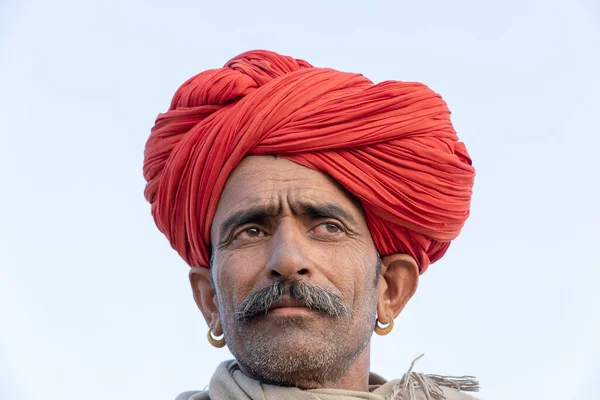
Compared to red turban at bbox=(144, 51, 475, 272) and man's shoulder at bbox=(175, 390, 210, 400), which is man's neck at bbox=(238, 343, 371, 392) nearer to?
man's shoulder at bbox=(175, 390, 210, 400)

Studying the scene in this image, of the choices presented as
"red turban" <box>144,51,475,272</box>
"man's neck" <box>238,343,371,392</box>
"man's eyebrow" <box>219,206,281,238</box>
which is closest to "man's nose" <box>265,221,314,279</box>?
"man's eyebrow" <box>219,206,281,238</box>

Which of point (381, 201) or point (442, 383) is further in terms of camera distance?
point (442, 383)

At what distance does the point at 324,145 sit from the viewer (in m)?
4.79

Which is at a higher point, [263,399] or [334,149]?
[334,149]

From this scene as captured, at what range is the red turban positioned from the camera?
4.82m

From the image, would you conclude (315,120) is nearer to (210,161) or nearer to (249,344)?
(210,161)

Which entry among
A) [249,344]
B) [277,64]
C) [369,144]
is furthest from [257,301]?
[277,64]

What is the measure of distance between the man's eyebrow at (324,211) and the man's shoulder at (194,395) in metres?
0.97

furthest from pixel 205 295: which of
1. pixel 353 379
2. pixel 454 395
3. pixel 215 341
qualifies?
pixel 454 395

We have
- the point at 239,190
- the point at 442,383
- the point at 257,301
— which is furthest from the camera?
the point at 442,383

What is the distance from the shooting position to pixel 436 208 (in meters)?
4.93

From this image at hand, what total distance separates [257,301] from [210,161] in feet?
2.30

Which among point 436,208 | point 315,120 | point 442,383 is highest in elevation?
point 315,120

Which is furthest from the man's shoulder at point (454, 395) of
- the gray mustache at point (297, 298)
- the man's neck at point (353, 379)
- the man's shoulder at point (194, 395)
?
the man's shoulder at point (194, 395)
